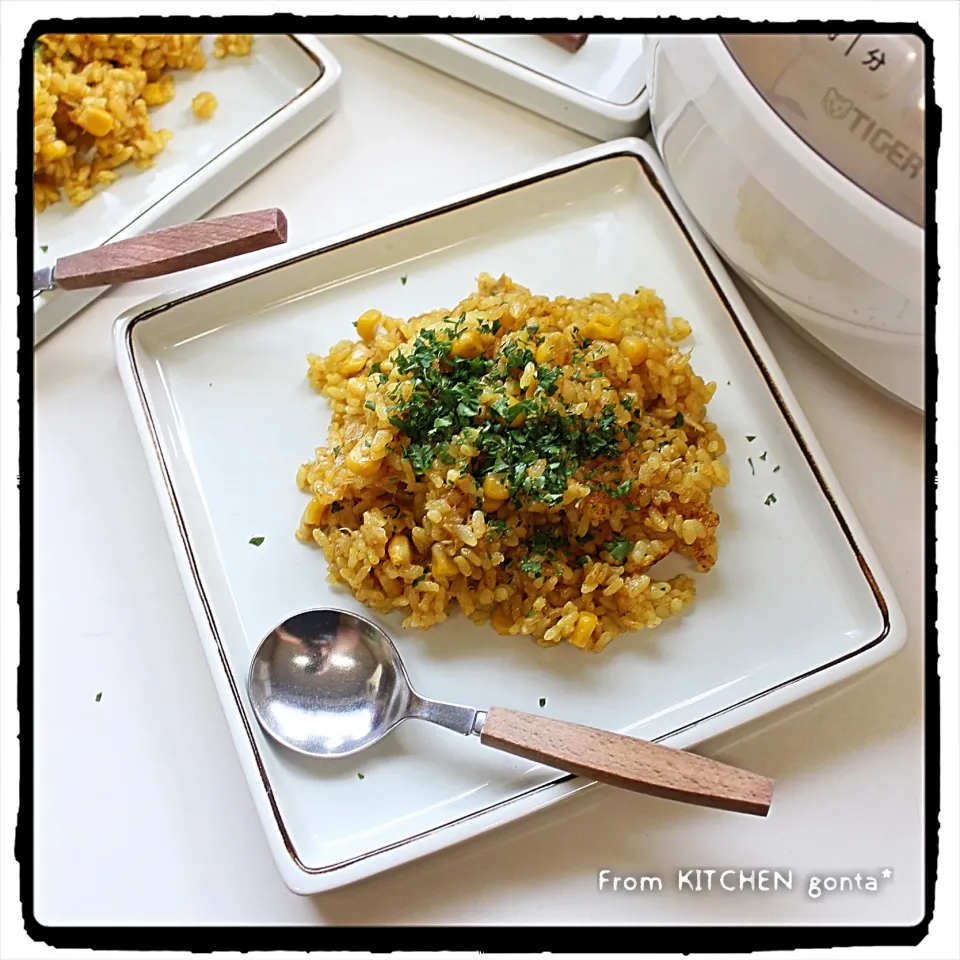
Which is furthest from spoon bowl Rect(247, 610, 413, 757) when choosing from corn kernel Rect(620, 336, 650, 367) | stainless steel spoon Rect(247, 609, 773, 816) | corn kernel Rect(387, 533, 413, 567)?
corn kernel Rect(620, 336, 650, 367)

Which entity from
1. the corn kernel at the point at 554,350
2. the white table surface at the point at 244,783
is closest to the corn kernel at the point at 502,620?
the white table surface at the point at 244,783

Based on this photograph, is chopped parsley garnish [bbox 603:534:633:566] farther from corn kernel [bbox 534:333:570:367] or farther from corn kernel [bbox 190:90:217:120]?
corn kernel [bbox 190:90:217:120]

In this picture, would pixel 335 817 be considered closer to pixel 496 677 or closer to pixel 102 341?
pixel 496 677

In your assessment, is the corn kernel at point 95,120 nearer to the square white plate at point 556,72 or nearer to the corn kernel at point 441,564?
the square white plate at point 556,72

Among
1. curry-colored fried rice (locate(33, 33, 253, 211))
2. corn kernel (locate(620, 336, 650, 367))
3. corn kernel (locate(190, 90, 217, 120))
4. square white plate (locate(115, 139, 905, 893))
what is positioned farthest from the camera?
corn kernel (locate(190, 90, 217, 120))

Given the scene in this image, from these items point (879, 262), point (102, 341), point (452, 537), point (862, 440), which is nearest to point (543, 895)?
point (452, 537)

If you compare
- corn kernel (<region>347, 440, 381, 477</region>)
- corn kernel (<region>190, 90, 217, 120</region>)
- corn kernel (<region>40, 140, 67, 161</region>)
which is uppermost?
corn kernel (<region>190, 90, 217, 120</region>)
